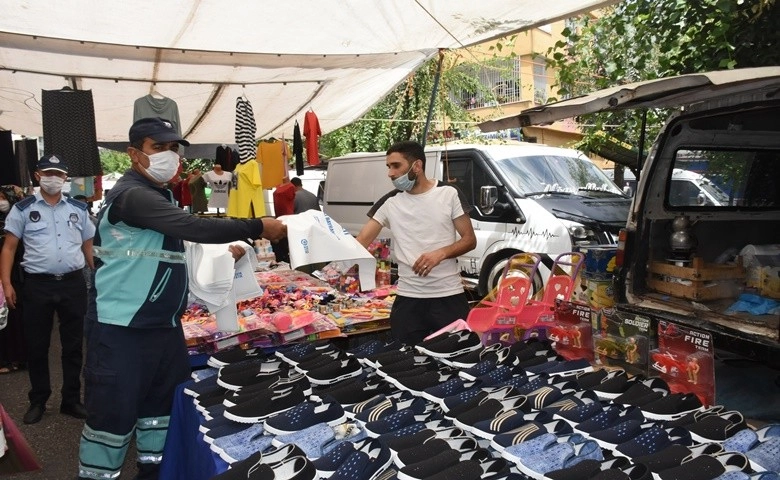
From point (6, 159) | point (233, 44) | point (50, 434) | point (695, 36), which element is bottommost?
point (50, 434)

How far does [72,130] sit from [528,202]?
5404mm

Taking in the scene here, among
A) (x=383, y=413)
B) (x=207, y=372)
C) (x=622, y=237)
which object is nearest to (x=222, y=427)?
(x=383, y=413)

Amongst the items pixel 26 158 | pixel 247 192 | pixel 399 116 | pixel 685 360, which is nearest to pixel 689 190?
pixel 685 360

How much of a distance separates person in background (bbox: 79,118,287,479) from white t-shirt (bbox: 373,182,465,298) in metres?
1.23

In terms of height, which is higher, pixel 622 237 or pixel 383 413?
pixel 622 237

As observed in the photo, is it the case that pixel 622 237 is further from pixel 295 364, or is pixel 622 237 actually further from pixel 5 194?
pixel 5 194

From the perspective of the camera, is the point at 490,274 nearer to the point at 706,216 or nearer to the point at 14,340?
the point at 706,216

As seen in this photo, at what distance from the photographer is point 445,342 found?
3.15m

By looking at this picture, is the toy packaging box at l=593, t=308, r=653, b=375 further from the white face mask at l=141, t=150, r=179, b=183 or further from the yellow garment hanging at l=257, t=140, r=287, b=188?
the yellow garment hanging at l=257, t=140, r=287, b=188

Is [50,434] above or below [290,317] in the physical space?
below

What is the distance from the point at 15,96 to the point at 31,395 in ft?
11.3

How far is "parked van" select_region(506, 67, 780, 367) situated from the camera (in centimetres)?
365

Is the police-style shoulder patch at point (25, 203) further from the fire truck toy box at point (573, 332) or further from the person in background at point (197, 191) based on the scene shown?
the person in background at point (197, 191)

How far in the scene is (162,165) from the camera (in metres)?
3.12
